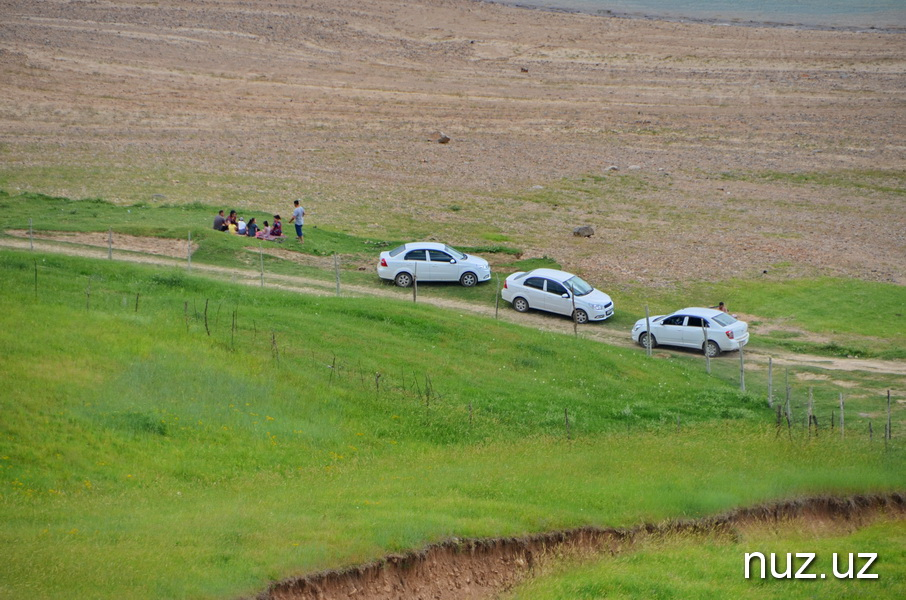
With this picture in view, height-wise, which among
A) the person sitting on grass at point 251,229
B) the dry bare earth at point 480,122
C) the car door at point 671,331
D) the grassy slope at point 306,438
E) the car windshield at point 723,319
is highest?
the dry bare earth at point 480,122

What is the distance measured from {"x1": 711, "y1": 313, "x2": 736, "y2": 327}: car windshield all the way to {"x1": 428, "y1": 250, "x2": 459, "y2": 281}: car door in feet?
32.7

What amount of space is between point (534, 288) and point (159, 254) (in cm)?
1414

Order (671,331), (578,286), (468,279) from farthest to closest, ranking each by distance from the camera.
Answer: (468,279) < (578,286) < (671,331)

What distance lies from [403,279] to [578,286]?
6617 mm

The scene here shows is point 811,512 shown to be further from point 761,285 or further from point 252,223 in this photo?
point 252,223

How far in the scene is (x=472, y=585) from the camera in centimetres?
1577

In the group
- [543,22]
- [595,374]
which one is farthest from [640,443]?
[543,22]

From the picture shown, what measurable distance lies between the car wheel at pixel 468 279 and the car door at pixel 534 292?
2.42m

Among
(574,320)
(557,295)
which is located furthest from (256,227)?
(574,320)

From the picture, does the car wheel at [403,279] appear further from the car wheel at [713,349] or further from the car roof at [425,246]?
the car wheel at [713,349]

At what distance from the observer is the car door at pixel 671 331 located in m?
32.7

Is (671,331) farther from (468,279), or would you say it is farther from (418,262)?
(418,262)

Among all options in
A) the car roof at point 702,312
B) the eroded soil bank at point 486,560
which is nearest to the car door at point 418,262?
the car roof at point 702,312

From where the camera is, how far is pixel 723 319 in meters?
32.5
